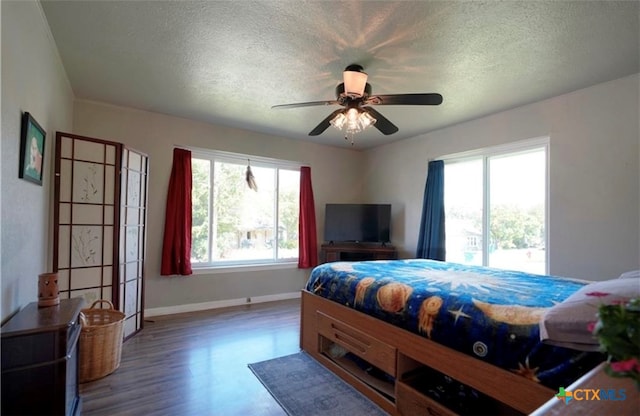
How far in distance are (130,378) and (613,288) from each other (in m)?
3.04

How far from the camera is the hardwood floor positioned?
79.9 inches

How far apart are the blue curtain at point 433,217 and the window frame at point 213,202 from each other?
203cm

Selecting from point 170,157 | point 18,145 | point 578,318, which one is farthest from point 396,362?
point 170,157

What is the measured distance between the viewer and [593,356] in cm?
117

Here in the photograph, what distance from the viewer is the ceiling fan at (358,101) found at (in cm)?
225

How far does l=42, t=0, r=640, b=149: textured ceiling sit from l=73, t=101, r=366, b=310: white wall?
0.37 metres

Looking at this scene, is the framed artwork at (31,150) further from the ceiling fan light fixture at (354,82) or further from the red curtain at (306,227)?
the red curtain at (306,227)

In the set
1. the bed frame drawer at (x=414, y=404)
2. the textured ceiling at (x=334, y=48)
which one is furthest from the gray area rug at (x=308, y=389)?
the textured ceiling at (x=334, y=48)

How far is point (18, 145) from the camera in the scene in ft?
5.62

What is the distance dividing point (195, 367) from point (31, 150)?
1960 mm

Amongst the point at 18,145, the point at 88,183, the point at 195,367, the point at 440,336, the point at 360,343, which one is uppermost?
the point at 18,145

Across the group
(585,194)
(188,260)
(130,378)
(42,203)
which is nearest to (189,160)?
(188,260)

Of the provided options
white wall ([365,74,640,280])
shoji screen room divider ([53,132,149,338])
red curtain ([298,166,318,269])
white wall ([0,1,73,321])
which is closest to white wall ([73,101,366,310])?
red curtain ([298,166,318,269])

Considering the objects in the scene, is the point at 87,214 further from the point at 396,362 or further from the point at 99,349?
the point at 396,362
